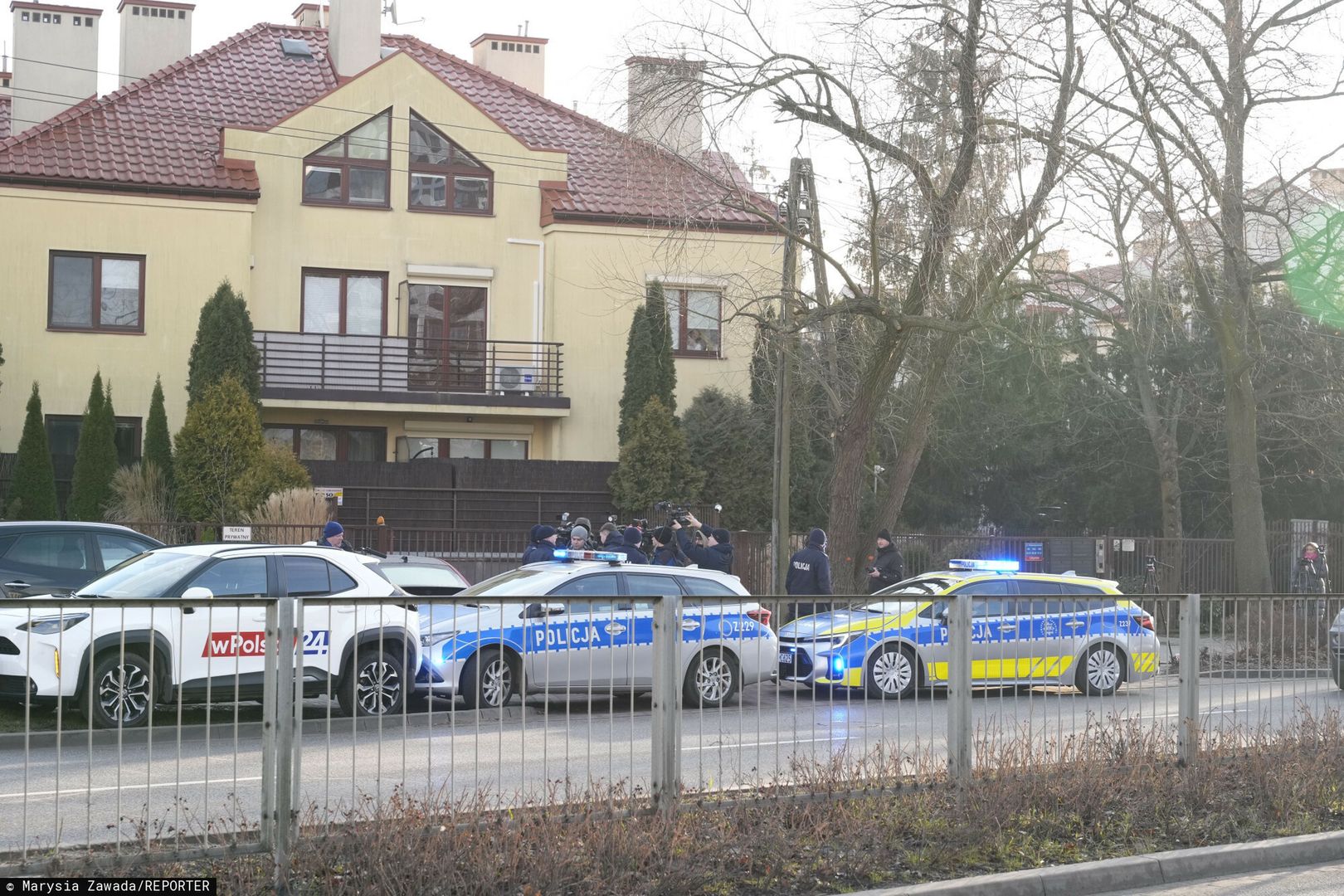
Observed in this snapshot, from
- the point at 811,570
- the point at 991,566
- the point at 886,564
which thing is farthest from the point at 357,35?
the point at 991,566

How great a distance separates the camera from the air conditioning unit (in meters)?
31.9

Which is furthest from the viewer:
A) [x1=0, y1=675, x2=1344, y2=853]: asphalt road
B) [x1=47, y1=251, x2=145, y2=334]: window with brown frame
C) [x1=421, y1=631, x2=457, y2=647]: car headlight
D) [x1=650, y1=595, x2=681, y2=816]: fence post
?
[x1=47, y1=251, x2=145, y2=334]: window with brown frame

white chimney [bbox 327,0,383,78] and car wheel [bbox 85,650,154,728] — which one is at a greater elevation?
white chimney [bbox 327,0,383,78]

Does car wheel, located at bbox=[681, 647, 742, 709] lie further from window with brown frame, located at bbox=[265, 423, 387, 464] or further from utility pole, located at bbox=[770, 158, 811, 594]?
window with brown frame, located at bbox=[265, 423, 387, 464]

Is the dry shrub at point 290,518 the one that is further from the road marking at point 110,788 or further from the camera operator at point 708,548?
the road marking at point 110,788

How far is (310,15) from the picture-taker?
39875 mm

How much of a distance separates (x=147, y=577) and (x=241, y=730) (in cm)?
717

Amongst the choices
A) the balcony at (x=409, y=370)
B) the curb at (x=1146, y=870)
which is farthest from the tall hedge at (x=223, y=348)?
the curb at (x=1146, y=870)

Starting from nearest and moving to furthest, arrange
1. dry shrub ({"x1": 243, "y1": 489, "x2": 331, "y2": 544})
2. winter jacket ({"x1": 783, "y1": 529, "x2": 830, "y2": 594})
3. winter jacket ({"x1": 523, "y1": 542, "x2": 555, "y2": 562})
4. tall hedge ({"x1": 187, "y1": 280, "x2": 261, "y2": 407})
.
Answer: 1. winter jacket ({"x1": 783, "y1": 529, "x2": 830, "y2": 594})
2. winter jacket ({"x1": 523, "y1": 542, "x2": 555, "y2": 562})
3. dry shrub ({"x1": 243, "y1": 489, "x2": 331, "y2": 544})
4. tall hedge ({"x1": 187, "y1": 280, "x2": 261, "y2": 407})

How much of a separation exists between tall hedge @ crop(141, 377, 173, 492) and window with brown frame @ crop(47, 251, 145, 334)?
2.68m

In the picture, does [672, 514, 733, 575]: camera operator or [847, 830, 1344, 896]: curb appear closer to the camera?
[847, 830, 1344, 896]: curb

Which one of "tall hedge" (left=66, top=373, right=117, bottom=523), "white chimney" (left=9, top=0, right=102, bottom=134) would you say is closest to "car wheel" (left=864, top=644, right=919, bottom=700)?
"tall hedge" (left=66, top=373, right=117, bottom=523)

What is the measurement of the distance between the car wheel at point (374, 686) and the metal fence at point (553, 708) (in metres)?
0.02

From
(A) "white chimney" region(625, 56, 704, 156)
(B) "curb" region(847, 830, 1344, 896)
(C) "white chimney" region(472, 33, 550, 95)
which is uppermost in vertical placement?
(C) "white chimney" region(472, 33, 550, 95)
